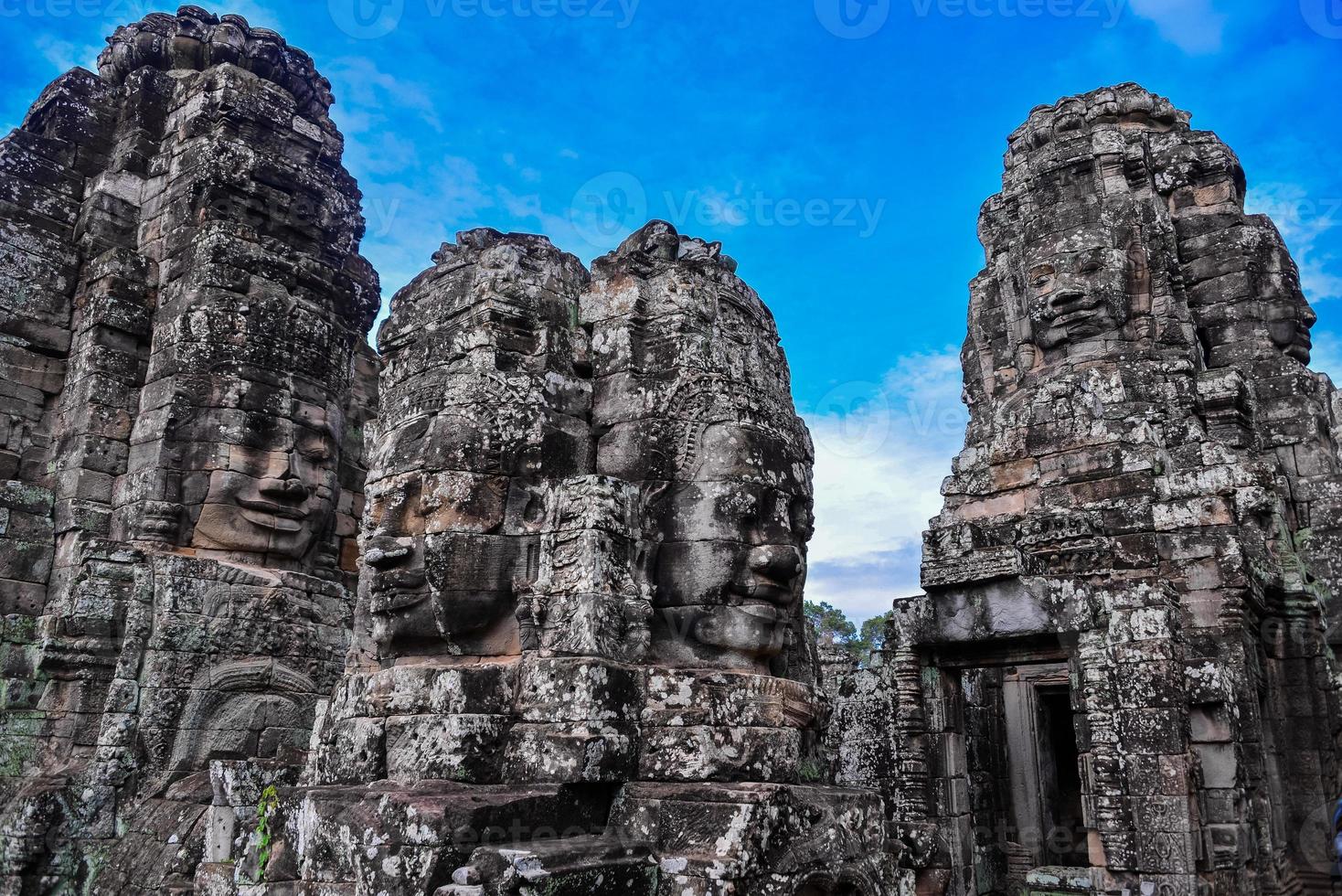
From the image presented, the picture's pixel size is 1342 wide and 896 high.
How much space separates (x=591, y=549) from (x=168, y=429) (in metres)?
5.81

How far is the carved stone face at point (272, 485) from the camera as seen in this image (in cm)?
898

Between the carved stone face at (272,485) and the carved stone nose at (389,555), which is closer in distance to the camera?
the carved stone nose at (389,555)

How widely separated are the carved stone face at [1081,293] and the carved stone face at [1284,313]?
2.61m

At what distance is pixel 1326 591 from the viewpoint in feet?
43.3

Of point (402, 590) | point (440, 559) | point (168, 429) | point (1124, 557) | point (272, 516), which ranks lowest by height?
point (402, 590)

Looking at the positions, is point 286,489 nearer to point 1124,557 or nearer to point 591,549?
point 591,549

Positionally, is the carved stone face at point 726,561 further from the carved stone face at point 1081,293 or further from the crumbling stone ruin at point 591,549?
the carved stone face at point 1081,293

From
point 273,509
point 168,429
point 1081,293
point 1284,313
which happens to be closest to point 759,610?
point 273,509

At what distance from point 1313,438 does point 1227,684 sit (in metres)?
5.88

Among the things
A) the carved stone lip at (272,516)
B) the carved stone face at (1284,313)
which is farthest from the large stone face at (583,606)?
the carved stone face at (1284,313)

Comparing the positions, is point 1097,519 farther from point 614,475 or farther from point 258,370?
point 258,370

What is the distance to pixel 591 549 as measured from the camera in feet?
16.1

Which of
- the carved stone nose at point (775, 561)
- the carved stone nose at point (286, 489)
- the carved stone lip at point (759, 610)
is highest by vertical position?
the carved stone nose at point (286, 489)

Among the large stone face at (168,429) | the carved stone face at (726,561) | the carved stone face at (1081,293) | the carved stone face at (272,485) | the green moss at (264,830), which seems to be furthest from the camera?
the carved stone face at (1081,293)
